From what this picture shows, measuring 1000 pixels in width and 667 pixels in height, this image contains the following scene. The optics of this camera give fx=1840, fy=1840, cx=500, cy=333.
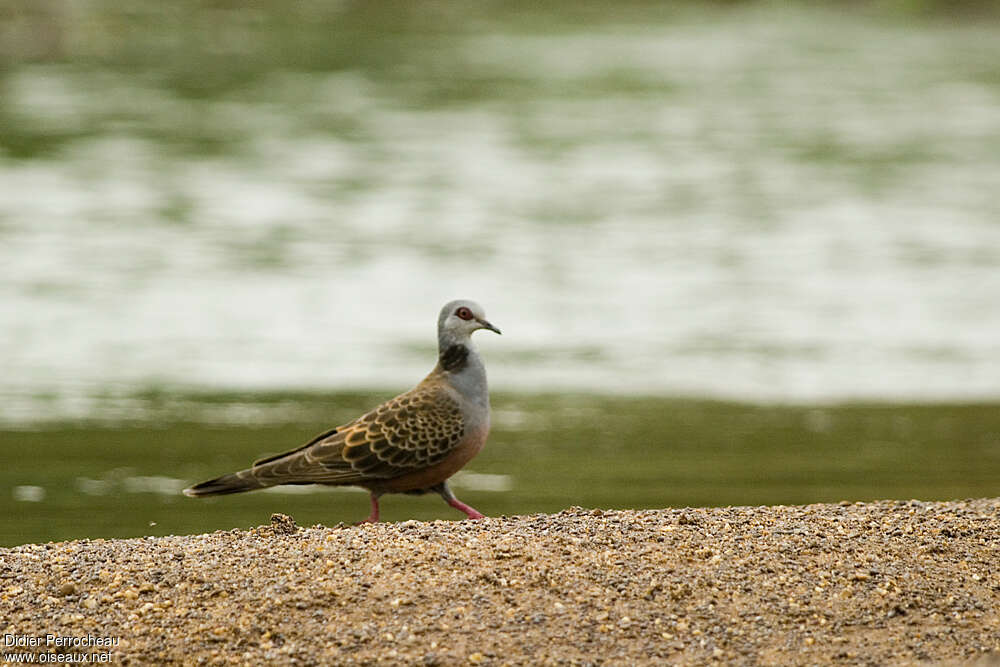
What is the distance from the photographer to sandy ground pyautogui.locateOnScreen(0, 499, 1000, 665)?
619 cm

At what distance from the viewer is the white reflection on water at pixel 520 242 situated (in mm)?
15266

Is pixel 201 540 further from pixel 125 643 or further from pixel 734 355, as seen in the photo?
pixel 734 355

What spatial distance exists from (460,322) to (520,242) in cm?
1221

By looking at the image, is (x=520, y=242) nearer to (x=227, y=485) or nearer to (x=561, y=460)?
(x=561, y=460)

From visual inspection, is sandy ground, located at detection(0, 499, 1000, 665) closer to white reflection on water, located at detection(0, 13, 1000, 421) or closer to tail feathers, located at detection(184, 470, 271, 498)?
tail feathers, located at detection(184, 470, 271, 498)

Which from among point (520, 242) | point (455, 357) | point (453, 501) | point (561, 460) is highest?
point (455, 357)

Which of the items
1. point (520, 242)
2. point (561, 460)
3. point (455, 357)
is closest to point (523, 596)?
point (455, 357)

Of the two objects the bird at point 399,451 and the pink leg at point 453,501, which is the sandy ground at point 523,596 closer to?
the pink leg at point 453,501

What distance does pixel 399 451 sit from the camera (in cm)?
854

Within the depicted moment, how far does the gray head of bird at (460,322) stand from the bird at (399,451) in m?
0.20

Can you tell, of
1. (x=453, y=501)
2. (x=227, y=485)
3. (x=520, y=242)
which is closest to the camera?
(x=227, y=485)

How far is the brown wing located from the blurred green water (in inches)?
38.1

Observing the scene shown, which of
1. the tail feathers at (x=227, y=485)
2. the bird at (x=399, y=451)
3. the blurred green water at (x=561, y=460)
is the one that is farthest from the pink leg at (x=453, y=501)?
the blurred green water at (x=561, y=460)

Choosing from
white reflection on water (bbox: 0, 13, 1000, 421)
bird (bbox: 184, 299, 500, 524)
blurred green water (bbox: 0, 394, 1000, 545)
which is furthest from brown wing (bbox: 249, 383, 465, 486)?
white reflection on water (bbox: 0, 13, 1000, 421)
